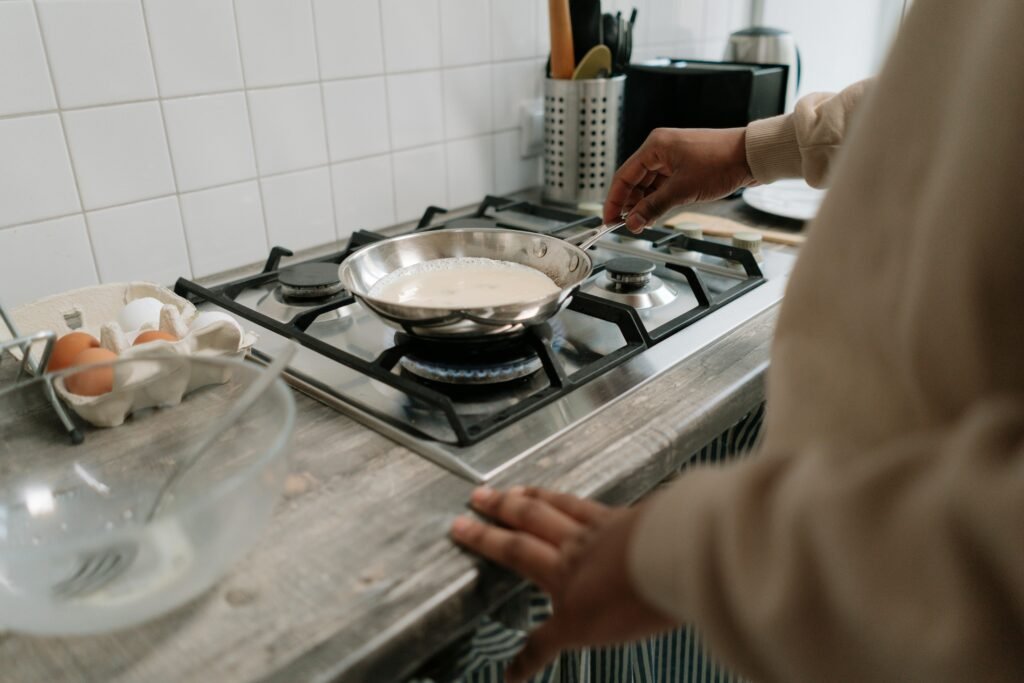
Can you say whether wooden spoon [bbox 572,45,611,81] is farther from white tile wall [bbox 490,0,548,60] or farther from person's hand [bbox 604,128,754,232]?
person's hand [bbox 604,128,754,232]

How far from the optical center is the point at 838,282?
421mm

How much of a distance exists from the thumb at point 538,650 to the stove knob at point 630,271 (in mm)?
482

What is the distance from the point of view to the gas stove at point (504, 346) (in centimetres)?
63

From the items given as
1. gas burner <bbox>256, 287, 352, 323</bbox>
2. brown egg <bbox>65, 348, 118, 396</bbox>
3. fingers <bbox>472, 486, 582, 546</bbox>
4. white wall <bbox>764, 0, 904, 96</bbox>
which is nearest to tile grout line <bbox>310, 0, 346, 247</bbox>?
gas burner <bbox>256, 287, 352, 323</bbox>

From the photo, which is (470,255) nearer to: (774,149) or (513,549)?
(774,149)

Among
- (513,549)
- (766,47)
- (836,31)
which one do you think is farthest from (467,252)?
(836,31)

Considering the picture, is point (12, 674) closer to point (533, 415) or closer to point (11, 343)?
point (11, 343)

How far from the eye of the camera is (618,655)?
767 mm

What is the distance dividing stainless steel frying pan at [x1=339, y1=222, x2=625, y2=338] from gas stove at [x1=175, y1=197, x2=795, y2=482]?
3 cm

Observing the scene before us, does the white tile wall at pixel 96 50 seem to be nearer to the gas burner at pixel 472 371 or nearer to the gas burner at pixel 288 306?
the gas burner at pixel 288 306

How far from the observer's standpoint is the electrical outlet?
131 centimetres

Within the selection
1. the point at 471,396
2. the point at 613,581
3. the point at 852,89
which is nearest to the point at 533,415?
the point at 471,396

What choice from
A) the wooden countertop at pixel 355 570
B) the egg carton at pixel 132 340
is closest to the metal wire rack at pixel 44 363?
the egg carton at pixel 132 340

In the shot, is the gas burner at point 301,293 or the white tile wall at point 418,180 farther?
the white tile wall at point 418,180
